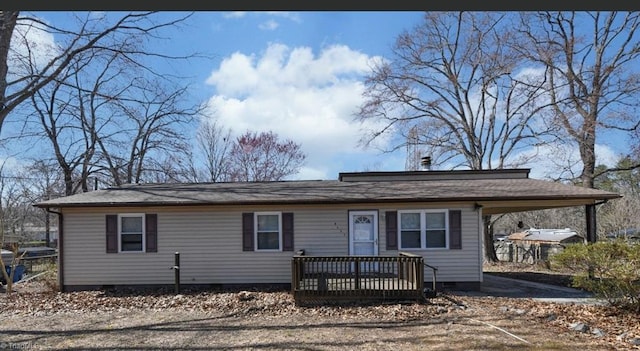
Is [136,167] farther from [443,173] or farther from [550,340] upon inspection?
[550,340]

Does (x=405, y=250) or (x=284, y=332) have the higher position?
(x=405, y=250)

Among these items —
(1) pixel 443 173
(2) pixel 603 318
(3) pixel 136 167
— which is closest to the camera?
(2) pixel 603 318

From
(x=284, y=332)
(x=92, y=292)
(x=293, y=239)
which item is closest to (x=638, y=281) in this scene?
(x=284, y=332)

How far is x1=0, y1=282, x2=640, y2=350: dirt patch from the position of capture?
6.81m

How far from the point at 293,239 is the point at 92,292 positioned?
5694 mm

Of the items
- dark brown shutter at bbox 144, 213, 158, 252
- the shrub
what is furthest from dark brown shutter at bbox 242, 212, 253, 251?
the shrub

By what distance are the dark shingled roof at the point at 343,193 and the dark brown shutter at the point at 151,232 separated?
22.6 inches

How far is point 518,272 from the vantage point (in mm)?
16609

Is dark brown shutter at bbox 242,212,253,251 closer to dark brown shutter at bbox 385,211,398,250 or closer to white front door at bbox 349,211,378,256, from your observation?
white front door at bbox 349,211,378,256

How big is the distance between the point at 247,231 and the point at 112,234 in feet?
12.5

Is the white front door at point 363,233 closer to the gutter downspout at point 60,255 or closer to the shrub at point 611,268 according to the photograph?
the shrub at point 611,268

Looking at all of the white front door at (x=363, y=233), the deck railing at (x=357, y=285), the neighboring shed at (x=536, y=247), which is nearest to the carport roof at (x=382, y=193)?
the white front door at (x=363, y=233)

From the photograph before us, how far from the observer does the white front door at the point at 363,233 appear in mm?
12211

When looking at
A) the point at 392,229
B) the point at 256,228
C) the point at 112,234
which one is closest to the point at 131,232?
the point at 112,234
